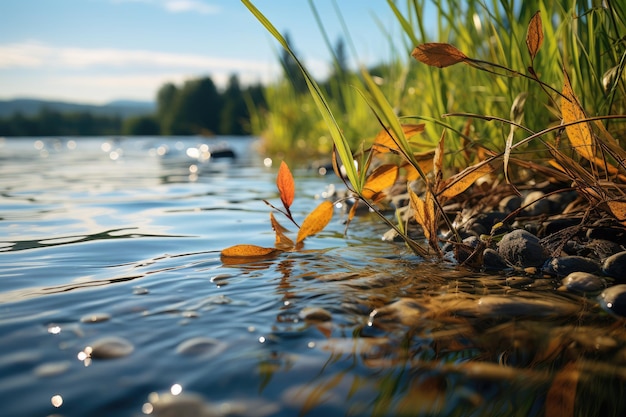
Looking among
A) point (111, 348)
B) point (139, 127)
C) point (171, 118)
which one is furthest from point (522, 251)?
point (171, 118)

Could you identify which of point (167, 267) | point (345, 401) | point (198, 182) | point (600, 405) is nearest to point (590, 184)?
point (600, 405)

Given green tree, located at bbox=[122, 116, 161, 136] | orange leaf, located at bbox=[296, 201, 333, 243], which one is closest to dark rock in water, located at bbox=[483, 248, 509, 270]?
orange leaf, located at bbox=[296, 201, 333, 243]

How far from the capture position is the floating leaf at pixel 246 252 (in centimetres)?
164

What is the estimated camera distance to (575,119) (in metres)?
1.38

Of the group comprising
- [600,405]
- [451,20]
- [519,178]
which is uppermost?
[451,20]

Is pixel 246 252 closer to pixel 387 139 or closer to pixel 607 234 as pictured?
pixel 387 139

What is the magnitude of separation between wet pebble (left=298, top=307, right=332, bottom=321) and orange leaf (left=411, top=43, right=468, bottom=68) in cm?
64

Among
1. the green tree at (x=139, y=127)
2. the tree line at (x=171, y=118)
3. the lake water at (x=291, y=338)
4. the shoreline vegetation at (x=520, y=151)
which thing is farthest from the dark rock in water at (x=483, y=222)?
the green tree at (x=139, y=127)

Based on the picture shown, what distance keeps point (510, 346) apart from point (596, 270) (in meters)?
0.64

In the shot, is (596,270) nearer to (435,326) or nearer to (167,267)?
(435,326)

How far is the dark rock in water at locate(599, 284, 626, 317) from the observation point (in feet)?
3.87

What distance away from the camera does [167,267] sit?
1.58 m

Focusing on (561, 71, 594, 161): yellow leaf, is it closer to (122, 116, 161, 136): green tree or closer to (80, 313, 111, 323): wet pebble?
(80, 313, 111, 323): wet pebble

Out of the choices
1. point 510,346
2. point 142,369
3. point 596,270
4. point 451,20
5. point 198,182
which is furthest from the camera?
point 198,182
